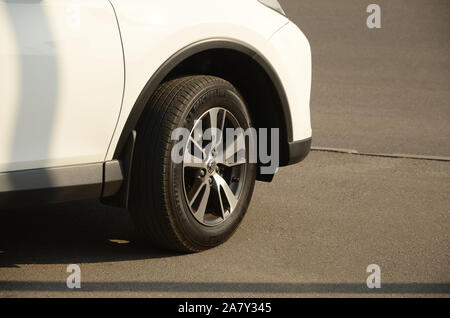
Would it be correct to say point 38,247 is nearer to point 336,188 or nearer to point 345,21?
point 336,188

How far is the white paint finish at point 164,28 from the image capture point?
4.51 metres

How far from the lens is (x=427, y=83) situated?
36.0 ft

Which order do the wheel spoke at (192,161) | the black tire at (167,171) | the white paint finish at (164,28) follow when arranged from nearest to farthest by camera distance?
1. the white paint finish at (164,28)
2. the black tire at (167,171)
3. the wheel spoke at (192,161)

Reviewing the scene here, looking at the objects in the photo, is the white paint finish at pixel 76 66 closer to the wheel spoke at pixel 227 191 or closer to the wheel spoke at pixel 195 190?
the wheel spoke at pixel 195 190

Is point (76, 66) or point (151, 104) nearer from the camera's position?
point (76, 66)

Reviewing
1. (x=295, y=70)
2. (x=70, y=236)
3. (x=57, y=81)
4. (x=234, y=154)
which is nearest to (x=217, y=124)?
(x=234, y=154)

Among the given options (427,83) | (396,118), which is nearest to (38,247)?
(396,118)

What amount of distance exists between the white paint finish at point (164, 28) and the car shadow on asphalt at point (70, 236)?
0.68 metres

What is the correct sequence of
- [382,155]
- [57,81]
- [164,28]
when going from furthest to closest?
[382,155] → [164,28] → [57,81]

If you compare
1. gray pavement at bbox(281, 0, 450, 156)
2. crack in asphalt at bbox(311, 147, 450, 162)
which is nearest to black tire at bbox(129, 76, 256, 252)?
crack in asphalt at bbox(311, 147, 450, 162)

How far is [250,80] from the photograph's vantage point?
5.45 metres

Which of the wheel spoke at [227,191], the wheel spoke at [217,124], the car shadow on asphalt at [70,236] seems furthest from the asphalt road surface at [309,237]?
the wheel spoke at [217,124]

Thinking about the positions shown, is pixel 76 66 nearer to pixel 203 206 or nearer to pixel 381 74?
pixel 203 206

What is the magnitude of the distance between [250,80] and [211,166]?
631mm
